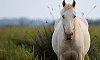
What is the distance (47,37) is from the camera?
4223mm

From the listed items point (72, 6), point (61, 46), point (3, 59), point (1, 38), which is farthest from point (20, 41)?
point (72, 6)

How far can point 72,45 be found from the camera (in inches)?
88.3

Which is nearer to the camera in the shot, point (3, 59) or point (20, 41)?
point (3, 59)

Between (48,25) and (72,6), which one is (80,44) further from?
(48,25)

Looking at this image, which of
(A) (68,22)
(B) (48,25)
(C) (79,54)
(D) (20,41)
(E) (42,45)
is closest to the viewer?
(A) (68,22)

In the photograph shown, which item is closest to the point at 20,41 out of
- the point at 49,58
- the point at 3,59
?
the point at 3,59

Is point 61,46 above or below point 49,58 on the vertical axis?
above

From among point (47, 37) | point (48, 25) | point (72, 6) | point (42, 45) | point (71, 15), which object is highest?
point (72, 6)

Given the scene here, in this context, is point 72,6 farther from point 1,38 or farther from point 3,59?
point 1,38

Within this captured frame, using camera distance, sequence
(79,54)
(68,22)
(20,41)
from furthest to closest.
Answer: (20,41) → (79,54) → (68,22)

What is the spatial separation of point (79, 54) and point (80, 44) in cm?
21

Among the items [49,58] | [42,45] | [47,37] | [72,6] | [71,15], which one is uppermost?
[72,6]

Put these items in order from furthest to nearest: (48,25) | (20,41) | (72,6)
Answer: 1. (20,41)
2. (48,25)
3. (72,6)

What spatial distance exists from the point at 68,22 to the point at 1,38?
16.1ft
